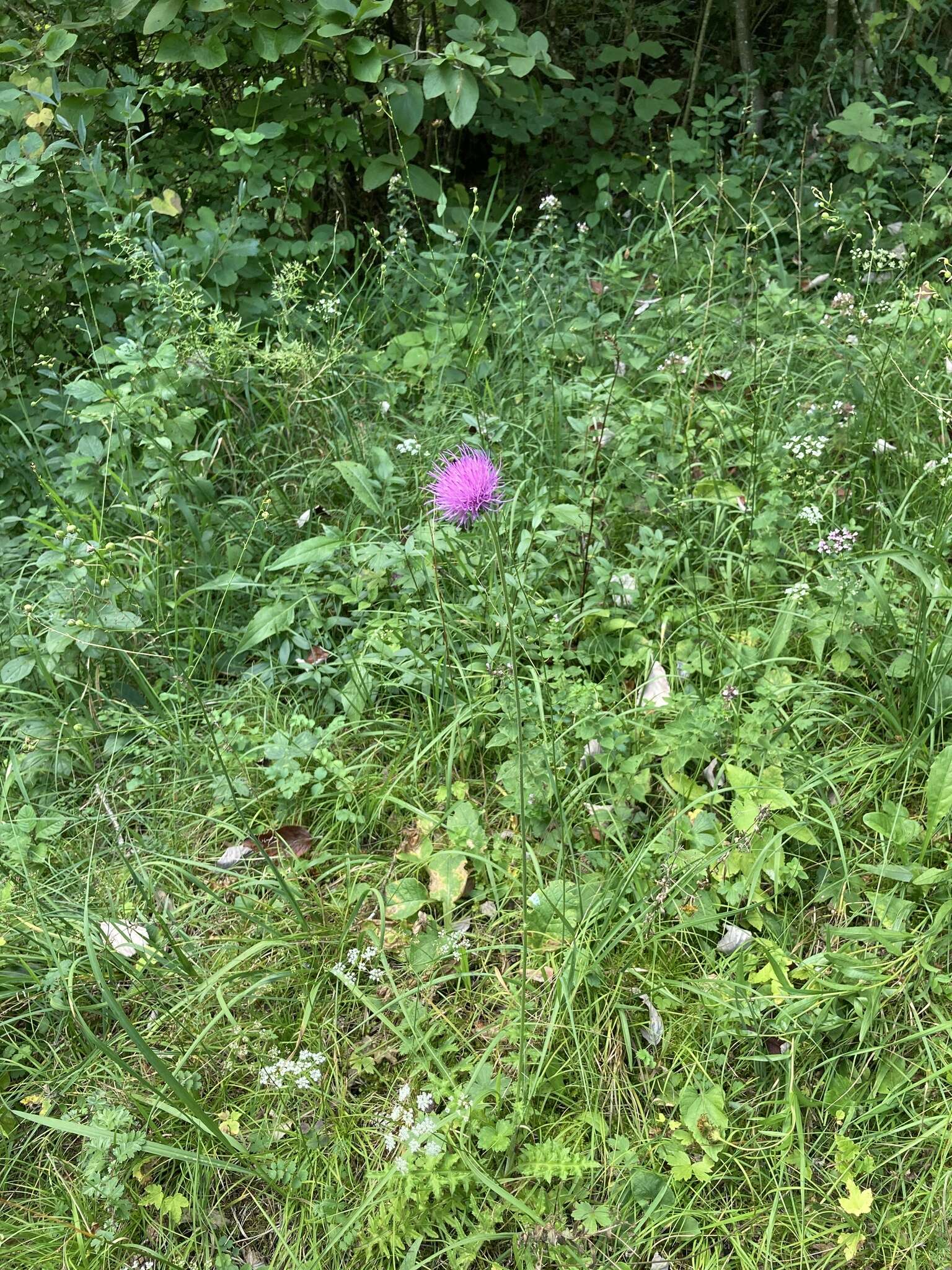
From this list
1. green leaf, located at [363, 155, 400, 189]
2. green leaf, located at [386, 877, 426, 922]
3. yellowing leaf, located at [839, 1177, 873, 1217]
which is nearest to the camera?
yellowing leaf, located at [839, 1177, 873, 1217]

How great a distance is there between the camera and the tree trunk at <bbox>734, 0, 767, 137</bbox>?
12.2 ft

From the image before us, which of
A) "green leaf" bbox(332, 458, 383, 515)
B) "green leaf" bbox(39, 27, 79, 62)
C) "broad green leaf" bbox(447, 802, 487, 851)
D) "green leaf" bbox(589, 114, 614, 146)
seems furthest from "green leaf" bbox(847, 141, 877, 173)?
"broad green leaf" bbox(447, 802, 487, 851)

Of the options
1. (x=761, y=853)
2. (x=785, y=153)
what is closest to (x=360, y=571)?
(x=761, y=853)

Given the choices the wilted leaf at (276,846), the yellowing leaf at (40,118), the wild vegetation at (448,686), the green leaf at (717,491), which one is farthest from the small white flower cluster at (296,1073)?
the yellowing leaf at (40,118)

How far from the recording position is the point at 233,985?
1.69m

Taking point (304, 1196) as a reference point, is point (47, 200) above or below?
above

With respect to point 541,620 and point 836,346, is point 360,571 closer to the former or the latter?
point 541,620

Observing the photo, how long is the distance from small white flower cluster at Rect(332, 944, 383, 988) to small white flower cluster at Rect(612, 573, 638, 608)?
93 centimetres

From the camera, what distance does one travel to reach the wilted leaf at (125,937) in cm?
171

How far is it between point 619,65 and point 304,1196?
403 centimetres

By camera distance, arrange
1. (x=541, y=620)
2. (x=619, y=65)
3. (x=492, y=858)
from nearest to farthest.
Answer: (x=492, y=858), (x=541, y=620), (x=619, y=65)

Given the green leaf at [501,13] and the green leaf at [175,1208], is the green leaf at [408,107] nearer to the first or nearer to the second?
the green leaf at [501,13]

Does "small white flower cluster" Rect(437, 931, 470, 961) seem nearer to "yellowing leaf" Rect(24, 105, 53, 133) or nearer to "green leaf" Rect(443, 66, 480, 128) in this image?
"green leaf" Rect(443, 66, 480, 128)

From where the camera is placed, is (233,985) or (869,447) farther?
(869,447)
